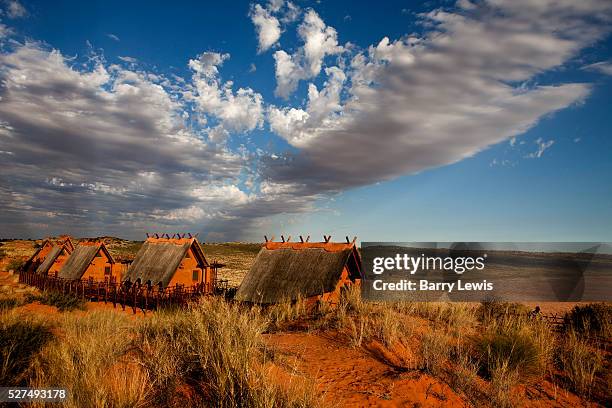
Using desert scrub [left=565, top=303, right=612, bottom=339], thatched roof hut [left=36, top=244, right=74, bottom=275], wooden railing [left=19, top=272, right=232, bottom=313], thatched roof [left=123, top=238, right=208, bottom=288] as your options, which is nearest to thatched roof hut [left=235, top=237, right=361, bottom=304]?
wooden railing [left=19, top=272, right=232, bottom=313]

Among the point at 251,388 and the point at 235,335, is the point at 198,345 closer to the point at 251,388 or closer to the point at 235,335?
the point at 235,335

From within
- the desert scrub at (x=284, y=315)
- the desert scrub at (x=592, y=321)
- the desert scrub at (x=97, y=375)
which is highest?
the desert scrub at (x=97, y=375)

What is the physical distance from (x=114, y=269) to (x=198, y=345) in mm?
33358

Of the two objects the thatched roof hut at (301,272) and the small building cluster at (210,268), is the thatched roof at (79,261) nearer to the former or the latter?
the small building cluster at (210,268)

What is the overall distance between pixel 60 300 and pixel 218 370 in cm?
2387

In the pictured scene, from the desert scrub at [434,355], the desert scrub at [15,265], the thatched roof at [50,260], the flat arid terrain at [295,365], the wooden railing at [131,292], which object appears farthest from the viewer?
the desert scrub at [15,265]

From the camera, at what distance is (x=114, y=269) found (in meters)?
34.5

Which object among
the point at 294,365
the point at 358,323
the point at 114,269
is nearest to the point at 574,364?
the point at 358,323

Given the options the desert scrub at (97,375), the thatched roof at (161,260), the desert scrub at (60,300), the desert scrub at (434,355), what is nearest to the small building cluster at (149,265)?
the thatched roof at (161,260)

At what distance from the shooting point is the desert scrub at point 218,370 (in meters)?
4.46

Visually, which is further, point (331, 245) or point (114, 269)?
point (114, 269)

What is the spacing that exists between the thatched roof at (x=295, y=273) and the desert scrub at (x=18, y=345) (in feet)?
32.3

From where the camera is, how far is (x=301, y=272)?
18.5 metres

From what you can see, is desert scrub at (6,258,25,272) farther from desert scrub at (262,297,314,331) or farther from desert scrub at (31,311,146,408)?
desert scrub at (31,311,146,408)
